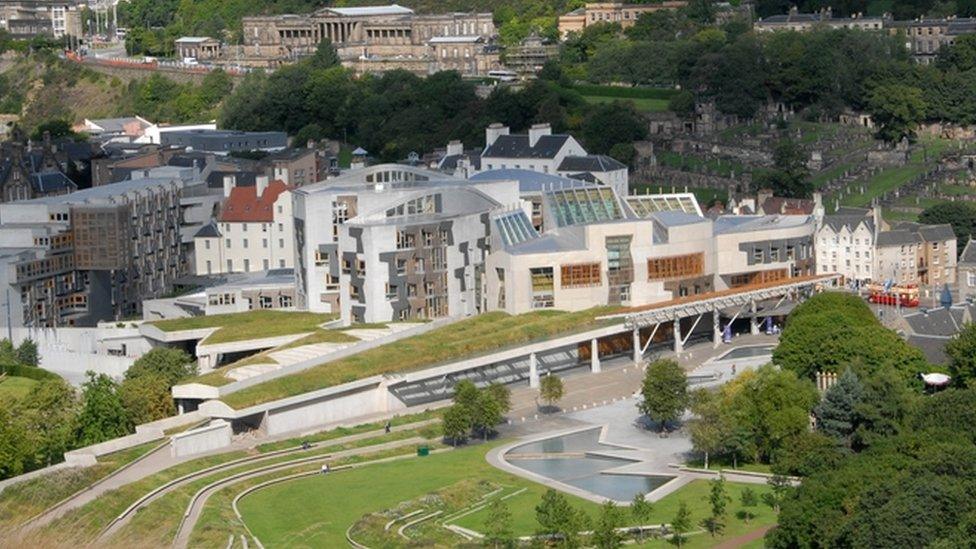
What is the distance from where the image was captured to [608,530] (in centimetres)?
4931

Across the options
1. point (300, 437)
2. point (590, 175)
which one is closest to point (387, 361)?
point (300, 437)

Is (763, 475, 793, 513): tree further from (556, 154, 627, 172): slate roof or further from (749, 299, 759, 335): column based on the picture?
(556, 154, 627, 172): slate roof

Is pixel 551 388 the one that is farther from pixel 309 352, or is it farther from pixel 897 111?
pixel 897 111

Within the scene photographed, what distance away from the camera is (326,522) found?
53.6 meters

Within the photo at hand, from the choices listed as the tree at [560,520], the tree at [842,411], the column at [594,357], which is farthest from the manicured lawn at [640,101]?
the tree at [560,520]

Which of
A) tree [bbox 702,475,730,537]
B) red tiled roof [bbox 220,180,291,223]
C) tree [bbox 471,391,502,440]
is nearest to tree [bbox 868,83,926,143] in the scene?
red tiled roof [bbox 220,180,291,223]

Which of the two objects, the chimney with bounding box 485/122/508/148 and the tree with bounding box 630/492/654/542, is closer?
the tree with bounding box 630/492/654/542

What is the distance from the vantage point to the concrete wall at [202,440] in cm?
5922

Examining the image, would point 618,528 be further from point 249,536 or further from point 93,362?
point 93,362

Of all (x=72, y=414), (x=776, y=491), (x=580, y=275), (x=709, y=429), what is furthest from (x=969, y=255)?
(x=72, y=414)

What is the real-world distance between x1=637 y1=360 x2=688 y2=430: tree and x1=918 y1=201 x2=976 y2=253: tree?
25.4m

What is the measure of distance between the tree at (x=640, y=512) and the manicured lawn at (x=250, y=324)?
1995 centimetres

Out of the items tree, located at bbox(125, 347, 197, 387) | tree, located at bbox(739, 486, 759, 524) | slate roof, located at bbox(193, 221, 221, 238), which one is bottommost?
tree, located at bbox(739, 486, 759, 524)

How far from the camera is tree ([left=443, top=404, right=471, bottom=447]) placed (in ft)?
198
